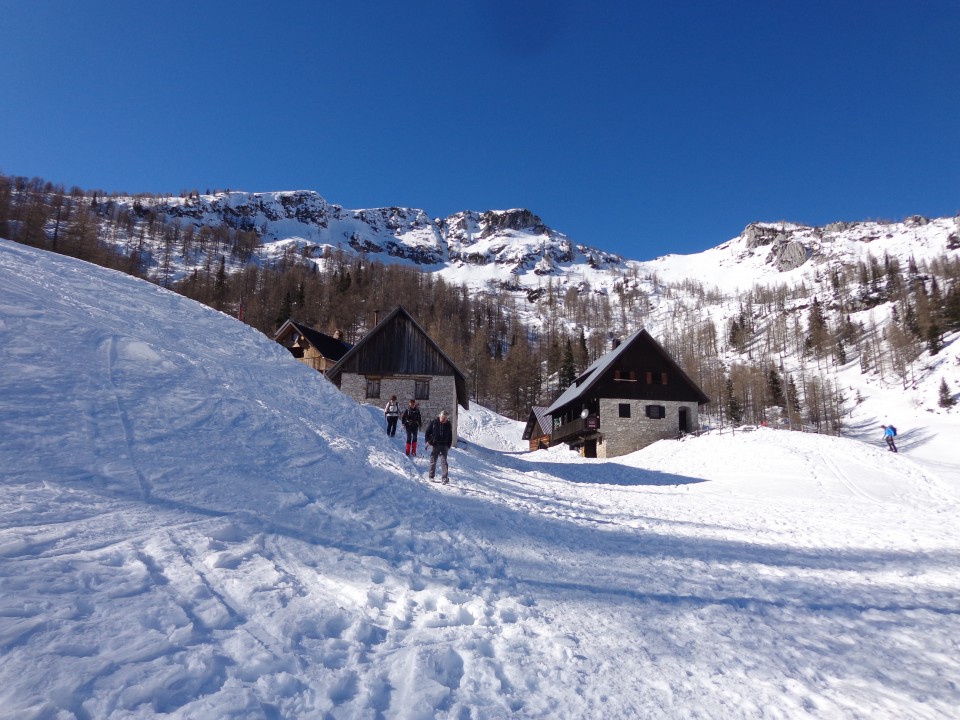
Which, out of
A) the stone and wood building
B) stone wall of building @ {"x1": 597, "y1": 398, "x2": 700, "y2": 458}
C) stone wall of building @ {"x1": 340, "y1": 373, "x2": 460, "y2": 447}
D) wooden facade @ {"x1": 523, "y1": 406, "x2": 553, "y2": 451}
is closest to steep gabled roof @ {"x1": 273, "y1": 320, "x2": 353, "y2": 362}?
stone wall of building @ {"x1": 340, "y1": 373, "x2": 460, "y2": 447}

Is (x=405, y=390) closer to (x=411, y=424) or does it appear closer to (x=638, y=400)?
(x=411, y=424)

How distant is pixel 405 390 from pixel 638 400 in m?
17.5

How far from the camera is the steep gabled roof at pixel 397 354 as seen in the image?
27438mm

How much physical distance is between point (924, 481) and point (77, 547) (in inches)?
910

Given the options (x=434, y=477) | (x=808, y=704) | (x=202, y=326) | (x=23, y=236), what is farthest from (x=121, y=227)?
(x=808, y=704)

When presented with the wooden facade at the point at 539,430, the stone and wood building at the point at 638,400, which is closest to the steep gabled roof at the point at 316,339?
the wooden facade at the point at 539,430

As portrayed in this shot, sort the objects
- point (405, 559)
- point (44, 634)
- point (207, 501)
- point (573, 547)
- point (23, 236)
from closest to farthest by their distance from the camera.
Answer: point (44, 634), point (405, 559), point (207, 501), point (573, 547), point (23, 236)

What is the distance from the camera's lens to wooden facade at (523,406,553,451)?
145ft

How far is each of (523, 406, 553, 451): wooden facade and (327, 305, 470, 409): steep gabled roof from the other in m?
18.4

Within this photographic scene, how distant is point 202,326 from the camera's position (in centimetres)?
1627

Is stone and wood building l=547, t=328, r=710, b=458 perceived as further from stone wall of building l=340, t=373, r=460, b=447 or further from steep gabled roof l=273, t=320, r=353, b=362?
steep gabled roof l=273, t=320, r=353, b=362

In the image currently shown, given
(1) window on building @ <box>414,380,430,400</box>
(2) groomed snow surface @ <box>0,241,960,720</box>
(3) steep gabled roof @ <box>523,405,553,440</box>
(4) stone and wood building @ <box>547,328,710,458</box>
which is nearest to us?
(2) groomed snow surface @ <box>0,241,960,720</box>

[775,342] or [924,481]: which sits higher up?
[775,342]

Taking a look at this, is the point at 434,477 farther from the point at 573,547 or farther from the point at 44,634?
the point at 44,634
